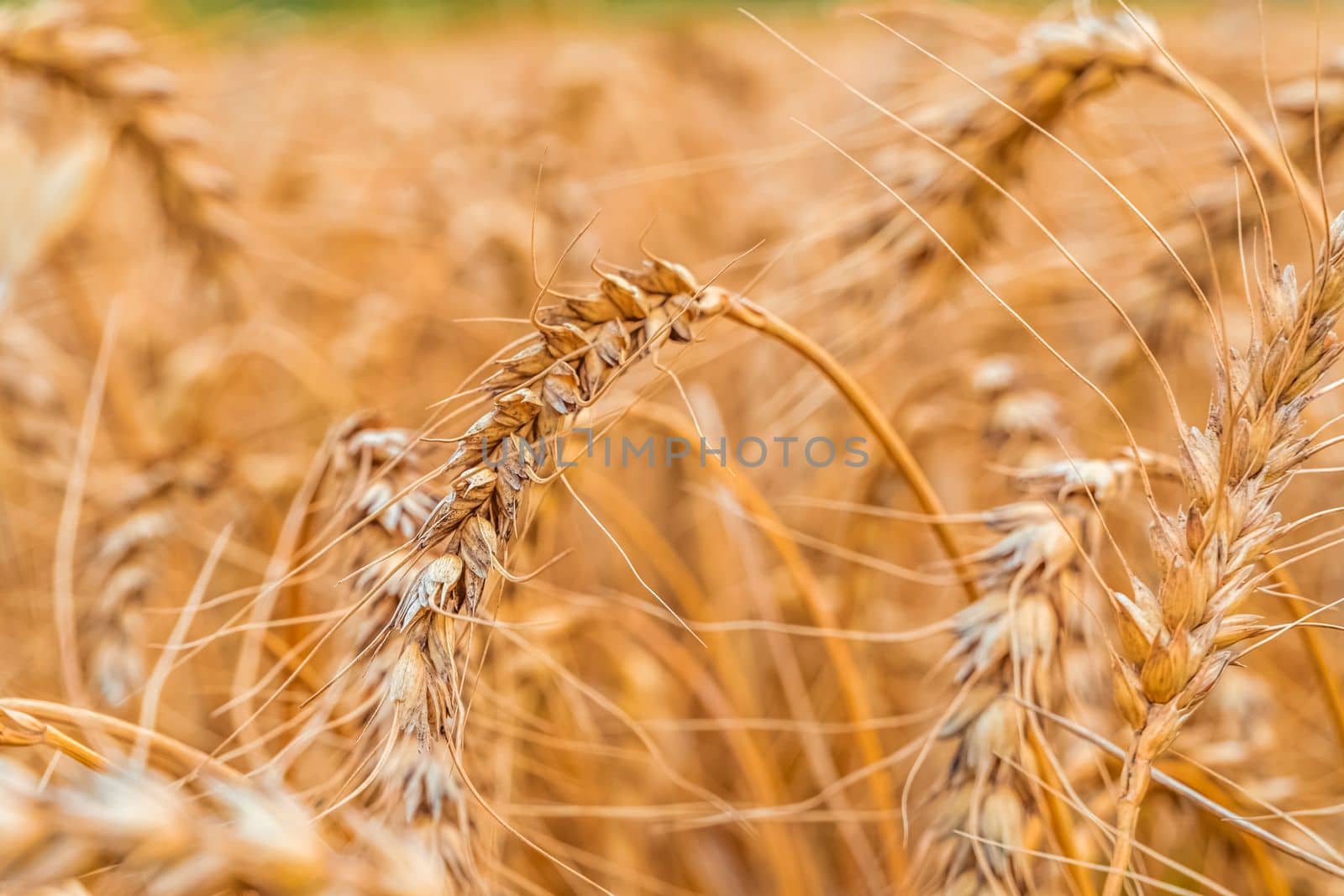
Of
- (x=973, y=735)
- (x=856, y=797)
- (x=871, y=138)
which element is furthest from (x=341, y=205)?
(x=973, y=735)

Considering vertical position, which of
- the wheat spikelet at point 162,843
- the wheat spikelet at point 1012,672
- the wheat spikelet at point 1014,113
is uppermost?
the wheat spikelet at point 1014,113

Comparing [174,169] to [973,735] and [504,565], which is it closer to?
[504,565]

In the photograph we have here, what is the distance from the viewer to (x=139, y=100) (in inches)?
44.2

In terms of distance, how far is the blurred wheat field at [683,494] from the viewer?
0.44 m

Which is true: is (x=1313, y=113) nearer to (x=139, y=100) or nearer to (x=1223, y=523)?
(x=1223, y=523)

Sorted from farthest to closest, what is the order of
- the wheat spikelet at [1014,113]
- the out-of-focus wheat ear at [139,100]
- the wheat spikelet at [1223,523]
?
the out-of-focus wheat ear at [139,100] < the wheat spikelet at [1014,113] < the wheat spikelet at [1223,523]

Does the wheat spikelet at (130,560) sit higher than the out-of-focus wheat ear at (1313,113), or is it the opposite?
the out-of-focus wheat ear at (1313,113)

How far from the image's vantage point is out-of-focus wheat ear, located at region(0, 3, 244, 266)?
1029 mm

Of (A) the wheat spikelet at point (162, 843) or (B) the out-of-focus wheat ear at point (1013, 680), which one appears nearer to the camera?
(A) the wheat spikelet at point (162, 843)

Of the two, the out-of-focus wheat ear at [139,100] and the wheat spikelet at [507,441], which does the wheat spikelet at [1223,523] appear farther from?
the out-of-focus wheat ear at [139,100]

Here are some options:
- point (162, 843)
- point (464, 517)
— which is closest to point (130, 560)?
point (464, 517)

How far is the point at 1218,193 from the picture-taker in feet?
3.08

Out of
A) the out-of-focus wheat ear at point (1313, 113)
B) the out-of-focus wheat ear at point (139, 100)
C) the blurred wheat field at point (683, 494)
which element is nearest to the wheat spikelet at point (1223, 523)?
the blurred wheat field at point (683, 494)

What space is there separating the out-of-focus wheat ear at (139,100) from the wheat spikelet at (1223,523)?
1179 mm
